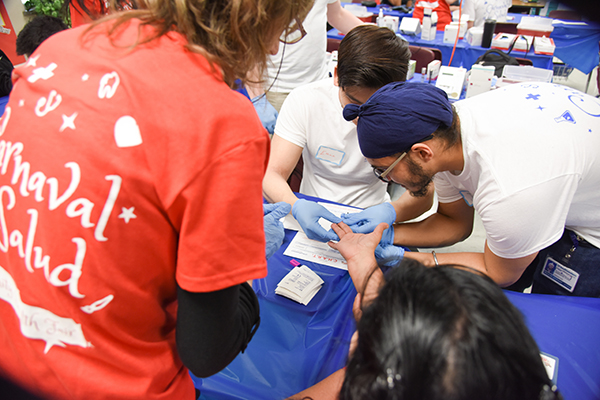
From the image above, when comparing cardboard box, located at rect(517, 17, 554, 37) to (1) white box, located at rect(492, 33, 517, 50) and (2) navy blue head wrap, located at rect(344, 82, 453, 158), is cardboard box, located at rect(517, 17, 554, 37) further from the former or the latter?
(2) navy blue head wrap, located at rect(344, 82, 453, 158)

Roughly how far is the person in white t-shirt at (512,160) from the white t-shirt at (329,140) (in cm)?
45

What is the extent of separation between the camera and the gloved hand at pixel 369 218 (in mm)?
1560

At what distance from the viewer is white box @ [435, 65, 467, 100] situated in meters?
2.82

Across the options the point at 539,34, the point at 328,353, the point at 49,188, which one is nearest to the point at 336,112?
the point at 328,353

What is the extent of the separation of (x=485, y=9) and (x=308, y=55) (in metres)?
3.47

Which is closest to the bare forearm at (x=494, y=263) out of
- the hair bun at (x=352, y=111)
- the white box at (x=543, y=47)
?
the hair bun at (x=352, y=111)

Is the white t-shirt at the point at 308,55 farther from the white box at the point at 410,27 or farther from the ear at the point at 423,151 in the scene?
the white box at the point at 410,27

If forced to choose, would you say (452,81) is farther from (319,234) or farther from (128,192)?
(128,192)

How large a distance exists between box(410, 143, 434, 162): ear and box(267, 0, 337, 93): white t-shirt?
5.32 feet

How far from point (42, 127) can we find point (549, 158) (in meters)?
1.25

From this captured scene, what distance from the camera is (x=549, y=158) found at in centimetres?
108

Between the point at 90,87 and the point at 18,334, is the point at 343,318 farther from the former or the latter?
the point at 90,87

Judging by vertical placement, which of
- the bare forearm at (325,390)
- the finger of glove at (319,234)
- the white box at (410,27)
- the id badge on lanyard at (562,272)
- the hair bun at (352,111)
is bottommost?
the id badge on lanyard at (562,272)

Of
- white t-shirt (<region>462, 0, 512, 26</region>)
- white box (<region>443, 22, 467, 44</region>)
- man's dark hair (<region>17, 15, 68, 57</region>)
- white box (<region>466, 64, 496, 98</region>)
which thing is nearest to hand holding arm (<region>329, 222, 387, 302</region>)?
white box (<region>466, 64, 496, 98</region>)
